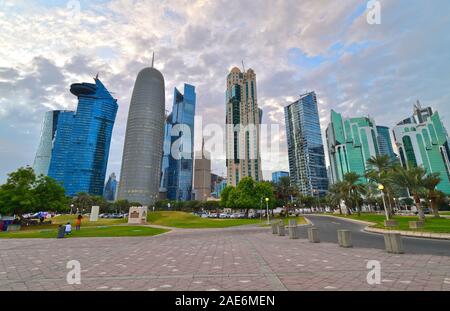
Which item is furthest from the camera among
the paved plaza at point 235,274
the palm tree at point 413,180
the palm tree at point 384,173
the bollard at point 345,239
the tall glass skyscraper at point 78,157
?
the tall glass skyscraper at point 78,157

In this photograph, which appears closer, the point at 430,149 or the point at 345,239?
the point at 345,239

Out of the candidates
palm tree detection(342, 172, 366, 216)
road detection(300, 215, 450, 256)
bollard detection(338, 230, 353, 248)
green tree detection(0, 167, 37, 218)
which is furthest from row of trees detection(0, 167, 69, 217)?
palm tree detection(342, 172, 366, 216)

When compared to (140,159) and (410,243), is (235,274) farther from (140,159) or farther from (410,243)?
(140,159)

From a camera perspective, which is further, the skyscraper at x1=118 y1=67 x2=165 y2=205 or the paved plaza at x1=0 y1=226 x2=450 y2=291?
the skyscraper at x1=118 y1=67 x2=165 y2=205

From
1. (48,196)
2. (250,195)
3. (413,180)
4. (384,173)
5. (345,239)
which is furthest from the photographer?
(250,195)

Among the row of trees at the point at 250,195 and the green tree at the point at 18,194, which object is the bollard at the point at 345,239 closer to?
the green tree at the point at 18,194

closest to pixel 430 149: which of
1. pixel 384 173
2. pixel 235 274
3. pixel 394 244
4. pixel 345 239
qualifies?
pixel 384 173

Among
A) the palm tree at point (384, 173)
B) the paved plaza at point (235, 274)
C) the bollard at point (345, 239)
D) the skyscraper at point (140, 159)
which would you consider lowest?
the paved plaza at point (235, 274)

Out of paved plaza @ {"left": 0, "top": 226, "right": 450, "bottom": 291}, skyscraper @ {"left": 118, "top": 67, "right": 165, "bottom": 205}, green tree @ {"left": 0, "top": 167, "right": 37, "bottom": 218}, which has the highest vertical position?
skyscraper @ {"left": 118, "top": 67, "right": 165, "bottom": 205}

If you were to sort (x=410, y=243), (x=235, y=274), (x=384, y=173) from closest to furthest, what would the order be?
(x=235, y=274), (x=410, y=243), (x=384, y=173)

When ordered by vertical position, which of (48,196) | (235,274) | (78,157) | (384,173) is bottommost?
(235,274)

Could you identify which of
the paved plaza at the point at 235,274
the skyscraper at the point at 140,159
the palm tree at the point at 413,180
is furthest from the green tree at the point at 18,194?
the skyscraper at the point at 140,159

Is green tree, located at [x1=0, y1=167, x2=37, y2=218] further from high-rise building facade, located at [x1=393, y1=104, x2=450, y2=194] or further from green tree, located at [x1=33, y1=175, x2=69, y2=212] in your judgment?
high-rise building facade, located at [x1=393, y1=104, x2=450, y2=194]
